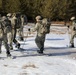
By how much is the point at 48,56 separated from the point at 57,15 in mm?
43897

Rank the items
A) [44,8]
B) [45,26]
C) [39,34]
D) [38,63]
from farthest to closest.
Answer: [44,8]
[39,34]
[45,26]
[38,63]

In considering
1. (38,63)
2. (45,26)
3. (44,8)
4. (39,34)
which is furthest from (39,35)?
(44,8)

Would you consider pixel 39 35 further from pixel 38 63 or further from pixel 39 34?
pixel 38 63

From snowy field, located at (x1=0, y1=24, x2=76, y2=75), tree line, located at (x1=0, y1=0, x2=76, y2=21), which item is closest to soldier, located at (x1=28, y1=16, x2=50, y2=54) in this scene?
snowy field, located at (x1=0, y1=24, x2=76, y2=75)

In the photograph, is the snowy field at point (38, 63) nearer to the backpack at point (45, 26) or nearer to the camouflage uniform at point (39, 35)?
the camouflage uniform at point (39, 35)

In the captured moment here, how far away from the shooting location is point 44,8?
58.5 metres

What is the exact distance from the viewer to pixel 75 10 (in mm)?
60969

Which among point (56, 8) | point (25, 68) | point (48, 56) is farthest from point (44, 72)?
point (56, 8)

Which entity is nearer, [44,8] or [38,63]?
[38,63]

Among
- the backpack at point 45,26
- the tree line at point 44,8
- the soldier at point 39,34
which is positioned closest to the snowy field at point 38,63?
the soldier at point 39,34

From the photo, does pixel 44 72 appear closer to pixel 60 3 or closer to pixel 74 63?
pixel 74 63

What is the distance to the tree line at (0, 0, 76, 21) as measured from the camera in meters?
57.7

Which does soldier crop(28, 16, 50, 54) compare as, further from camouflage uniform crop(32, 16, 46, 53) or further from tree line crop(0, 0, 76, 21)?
tree line crop(0, 0, 76, 21)

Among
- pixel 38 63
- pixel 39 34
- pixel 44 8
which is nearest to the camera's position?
pixel 38 63
